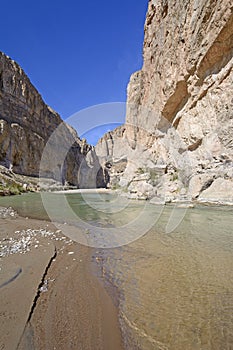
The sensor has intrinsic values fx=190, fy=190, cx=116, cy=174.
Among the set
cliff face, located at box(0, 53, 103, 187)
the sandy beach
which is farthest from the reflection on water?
cliff face, located at box(0, 53, 103, 187)

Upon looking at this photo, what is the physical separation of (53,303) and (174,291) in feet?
6.02

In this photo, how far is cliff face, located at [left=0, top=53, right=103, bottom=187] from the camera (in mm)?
42406

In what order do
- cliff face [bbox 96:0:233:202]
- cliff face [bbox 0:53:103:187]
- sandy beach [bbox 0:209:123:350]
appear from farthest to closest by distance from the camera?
1. cliff face [bbox 0:53:103:187]
2. cliff face [bbox 96:0:233:202]
3. sandy beach [bbox 0:209:123:350]

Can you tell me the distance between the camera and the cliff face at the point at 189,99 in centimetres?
1491

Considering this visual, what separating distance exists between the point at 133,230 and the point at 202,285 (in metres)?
3.87

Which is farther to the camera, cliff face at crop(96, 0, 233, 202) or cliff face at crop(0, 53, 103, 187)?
cliff face at crop(0, 53, 103, 187)

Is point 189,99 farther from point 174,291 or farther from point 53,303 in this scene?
point 53,303

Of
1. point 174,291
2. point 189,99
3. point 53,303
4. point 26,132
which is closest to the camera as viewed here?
point 53,303

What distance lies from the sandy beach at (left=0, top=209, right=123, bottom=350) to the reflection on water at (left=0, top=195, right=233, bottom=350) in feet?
0.91

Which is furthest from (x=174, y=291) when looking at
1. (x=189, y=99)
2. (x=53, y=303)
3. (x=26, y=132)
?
(x=26, y=132)

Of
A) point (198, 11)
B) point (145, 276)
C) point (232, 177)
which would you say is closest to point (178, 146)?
point (232, 177)

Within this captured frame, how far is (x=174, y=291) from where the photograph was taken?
3012 mm

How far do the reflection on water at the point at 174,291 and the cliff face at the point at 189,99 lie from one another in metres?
10.7

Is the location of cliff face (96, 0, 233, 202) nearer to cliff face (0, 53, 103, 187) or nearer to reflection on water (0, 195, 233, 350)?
reflection on water (0, 195, 233, 350)
